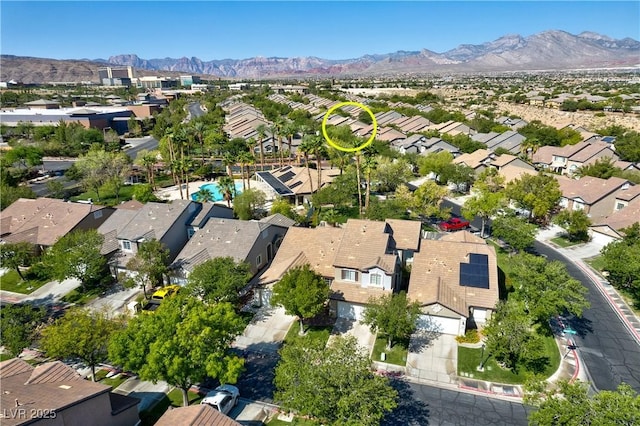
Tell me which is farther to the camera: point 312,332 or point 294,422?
point 312,332

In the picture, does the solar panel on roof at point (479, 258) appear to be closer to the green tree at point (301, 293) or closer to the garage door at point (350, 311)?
the garage door at point (350, 311)

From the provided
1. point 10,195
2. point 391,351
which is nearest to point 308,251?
point 391,351

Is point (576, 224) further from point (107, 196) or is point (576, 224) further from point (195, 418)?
point (107, 196)

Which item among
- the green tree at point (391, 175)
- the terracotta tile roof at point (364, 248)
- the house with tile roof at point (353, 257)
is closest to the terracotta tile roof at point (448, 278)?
the house with tile roof at point (353, 257)

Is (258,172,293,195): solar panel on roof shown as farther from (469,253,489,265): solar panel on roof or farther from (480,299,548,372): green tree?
(480,299,548,372): green tree

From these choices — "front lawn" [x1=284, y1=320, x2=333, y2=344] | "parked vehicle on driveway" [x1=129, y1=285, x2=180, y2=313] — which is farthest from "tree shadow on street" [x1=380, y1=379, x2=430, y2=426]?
"parked vehicle on driveway" [x1=129, y1=285, x2=180, y2=313]
